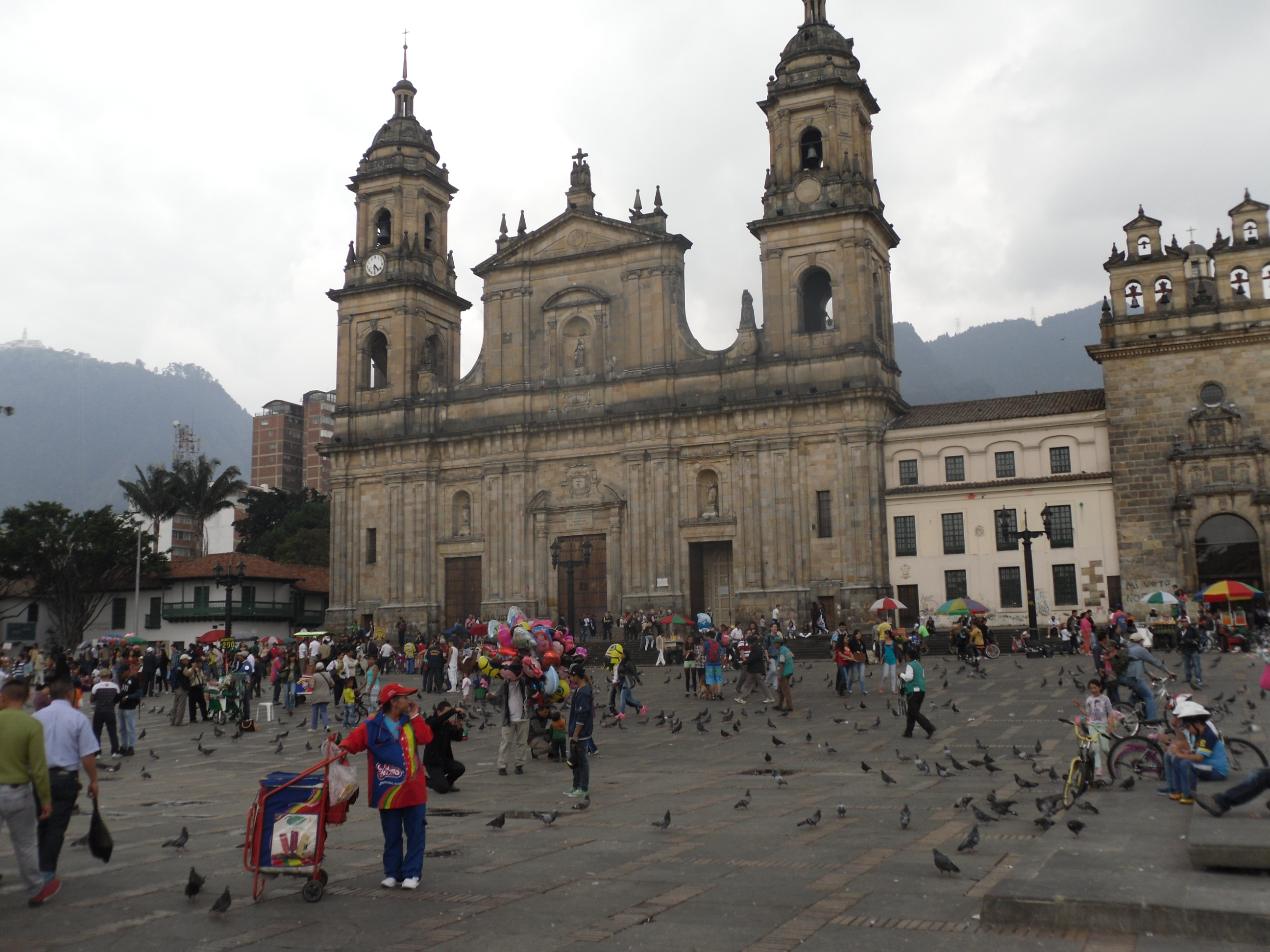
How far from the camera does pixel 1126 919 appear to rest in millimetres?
6758

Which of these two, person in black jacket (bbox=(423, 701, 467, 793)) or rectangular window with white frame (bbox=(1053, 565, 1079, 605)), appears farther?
rectangular window with white frame (bbox=(1053, 565, 1079, 605))

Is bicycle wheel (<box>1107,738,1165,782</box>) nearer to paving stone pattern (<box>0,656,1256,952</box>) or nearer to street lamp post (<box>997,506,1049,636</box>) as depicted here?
paving stone pattern (<box>0,656,1256,952</box>)

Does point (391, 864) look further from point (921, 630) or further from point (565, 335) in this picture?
point (565, 335)

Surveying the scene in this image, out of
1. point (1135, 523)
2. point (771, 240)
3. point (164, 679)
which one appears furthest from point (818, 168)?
point (164, 679)

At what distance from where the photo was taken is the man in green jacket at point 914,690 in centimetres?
1736

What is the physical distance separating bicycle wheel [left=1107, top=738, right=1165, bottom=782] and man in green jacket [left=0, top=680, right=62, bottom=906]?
34.0 feet

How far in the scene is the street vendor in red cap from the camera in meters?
8.51

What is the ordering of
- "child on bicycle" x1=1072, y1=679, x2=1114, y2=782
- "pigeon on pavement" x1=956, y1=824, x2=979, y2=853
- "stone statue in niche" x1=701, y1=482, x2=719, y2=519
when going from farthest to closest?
"stone statue in niche" x1=701, y1=482, x2=719, y2=519
"child on bicycle" x1=1072, y1=679, x2=1114, y2=782
"pigeon on pavement" x1=956, y1=824, x2=979, y2=853

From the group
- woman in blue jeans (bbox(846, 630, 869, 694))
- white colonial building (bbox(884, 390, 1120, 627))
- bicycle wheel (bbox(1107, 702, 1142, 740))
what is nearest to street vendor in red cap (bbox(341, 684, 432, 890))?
bicycle wheel (bbox(1107, 702, 1142, 740))

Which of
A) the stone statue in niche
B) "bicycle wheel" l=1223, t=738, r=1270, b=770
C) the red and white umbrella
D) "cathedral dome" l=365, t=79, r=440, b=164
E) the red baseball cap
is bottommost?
"bicycle wheel" l=1223, t=738, r=1270, b=770

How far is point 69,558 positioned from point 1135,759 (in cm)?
5363

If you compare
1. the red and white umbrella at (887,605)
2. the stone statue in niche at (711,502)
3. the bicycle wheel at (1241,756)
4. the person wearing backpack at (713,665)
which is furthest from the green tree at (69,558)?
the bicycle wheel at (1241,756)

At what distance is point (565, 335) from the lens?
48.2 metres

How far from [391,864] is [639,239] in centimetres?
4018
